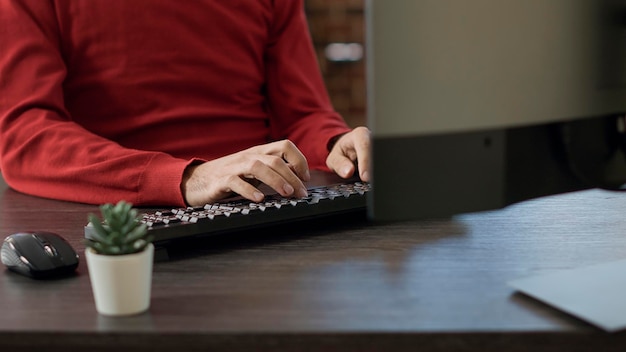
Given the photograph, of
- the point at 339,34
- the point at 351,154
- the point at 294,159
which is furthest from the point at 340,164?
the point at 339,34

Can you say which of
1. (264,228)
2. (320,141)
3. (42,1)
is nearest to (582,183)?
(264,228)

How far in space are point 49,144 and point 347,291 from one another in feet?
2.12

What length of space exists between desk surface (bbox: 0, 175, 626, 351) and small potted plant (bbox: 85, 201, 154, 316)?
13 mm

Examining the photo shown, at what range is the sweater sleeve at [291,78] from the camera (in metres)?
1.65

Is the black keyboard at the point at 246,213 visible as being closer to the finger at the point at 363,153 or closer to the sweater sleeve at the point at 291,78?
the finger at the point at 363,153

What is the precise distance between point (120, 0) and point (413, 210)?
91 cm

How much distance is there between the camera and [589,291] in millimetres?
701

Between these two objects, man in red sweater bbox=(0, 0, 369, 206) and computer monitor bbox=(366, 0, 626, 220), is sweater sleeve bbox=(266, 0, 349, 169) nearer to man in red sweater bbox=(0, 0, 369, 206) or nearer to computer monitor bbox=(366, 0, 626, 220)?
man in red sweater bbox=(0, 0, 369, 206)

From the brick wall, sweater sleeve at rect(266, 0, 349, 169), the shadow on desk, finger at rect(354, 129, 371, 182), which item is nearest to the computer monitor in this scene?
the shadow on desk

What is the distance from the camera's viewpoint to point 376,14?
2.02ft

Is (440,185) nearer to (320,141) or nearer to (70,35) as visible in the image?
(320,141)

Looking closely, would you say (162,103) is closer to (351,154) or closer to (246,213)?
(351,154)

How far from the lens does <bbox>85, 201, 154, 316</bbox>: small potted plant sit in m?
0.67

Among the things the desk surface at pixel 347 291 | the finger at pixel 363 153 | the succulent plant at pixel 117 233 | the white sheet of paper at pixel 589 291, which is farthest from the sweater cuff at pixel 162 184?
the white sheet of paper at pixel 589 291
